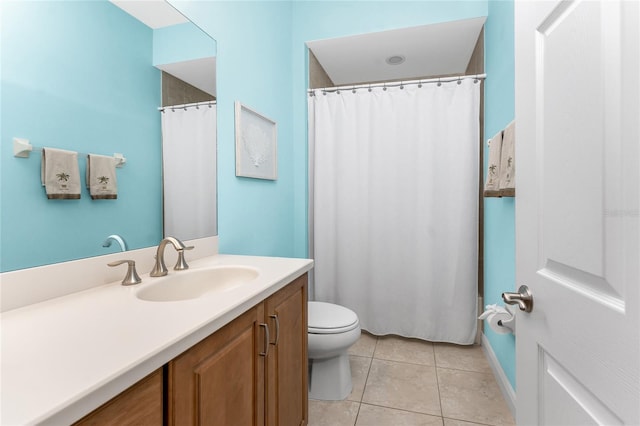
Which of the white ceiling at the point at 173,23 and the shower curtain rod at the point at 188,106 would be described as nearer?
the white ceiling at the point at 173,23

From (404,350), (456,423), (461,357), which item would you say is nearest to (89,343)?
(456,423)

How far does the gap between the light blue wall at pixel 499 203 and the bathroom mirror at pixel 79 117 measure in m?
1.68

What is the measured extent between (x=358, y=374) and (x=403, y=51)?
2490 mm

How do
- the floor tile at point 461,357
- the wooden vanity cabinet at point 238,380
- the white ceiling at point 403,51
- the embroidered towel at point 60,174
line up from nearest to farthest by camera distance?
the wooden vanity cabinet at point 238,380 → the embroidered towel at point 60,174 → the floor tile at point 461,357 → the white ceiling at point 403,51

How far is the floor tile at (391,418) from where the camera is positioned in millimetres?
1520

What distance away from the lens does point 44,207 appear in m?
0.85

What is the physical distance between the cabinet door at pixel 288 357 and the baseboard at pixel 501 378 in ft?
3.56

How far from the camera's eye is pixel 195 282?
48.0 inches

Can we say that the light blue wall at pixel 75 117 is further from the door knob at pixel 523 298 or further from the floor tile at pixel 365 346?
the floor tile at pixel 365 346

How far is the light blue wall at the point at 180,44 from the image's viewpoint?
1.22 meters

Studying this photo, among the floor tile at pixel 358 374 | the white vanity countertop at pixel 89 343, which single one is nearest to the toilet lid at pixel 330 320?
the floor tile at pixel 358 374

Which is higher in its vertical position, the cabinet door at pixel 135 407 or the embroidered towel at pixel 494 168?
the embroidered towel at pixel 494 168

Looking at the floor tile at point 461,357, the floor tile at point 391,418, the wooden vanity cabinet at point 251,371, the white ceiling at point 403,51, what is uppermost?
the white ceiling at point 403,51

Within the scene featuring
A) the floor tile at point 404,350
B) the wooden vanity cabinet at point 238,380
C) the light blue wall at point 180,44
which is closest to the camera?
the wooden vanity cabinet at point 238,380
